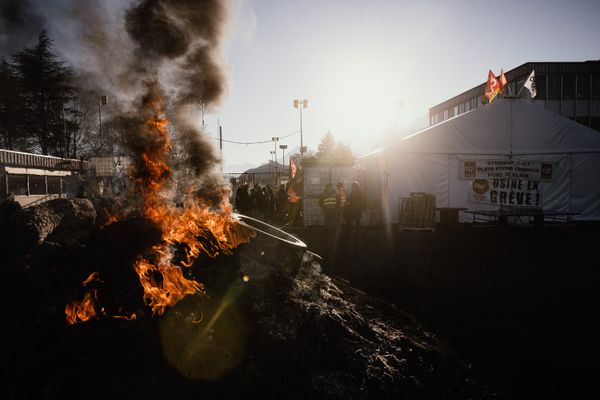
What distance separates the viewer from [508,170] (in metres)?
14.4

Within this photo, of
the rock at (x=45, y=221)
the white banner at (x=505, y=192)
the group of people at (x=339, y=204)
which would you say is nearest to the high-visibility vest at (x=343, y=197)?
the group of people at (x=339, y=204)

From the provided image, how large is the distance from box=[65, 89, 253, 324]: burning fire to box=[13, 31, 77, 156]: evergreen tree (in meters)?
2.18

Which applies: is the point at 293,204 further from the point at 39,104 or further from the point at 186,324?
the point at 186,324

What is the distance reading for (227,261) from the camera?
4281mm

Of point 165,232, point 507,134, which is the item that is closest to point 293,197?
point 507,134

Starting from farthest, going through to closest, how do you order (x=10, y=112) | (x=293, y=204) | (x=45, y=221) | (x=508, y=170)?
(x=10, y=112)
(x=293, y=204)
(x=508, y=170)
(x=45, y=221)

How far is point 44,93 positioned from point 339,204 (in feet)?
35.9

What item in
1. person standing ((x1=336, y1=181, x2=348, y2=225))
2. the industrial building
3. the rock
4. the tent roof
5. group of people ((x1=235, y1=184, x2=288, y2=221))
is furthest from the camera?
the industrial building

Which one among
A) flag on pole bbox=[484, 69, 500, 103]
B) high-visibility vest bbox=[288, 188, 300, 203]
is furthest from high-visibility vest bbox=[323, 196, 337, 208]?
flag on pole bbox=[484, 69, 500, 103]

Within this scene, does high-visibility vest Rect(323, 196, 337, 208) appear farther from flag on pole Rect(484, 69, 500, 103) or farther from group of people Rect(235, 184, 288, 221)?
flag on pole Rect(484, 69, 500, 103)

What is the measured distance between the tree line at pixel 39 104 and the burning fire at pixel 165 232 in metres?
2.24

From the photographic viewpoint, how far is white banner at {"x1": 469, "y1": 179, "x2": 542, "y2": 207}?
14359 mm

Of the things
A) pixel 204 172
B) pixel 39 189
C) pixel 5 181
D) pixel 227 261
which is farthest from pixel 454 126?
pixel 39 189

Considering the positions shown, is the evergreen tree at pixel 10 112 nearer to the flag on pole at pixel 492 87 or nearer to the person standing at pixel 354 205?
the person standing at pixel 354 205
